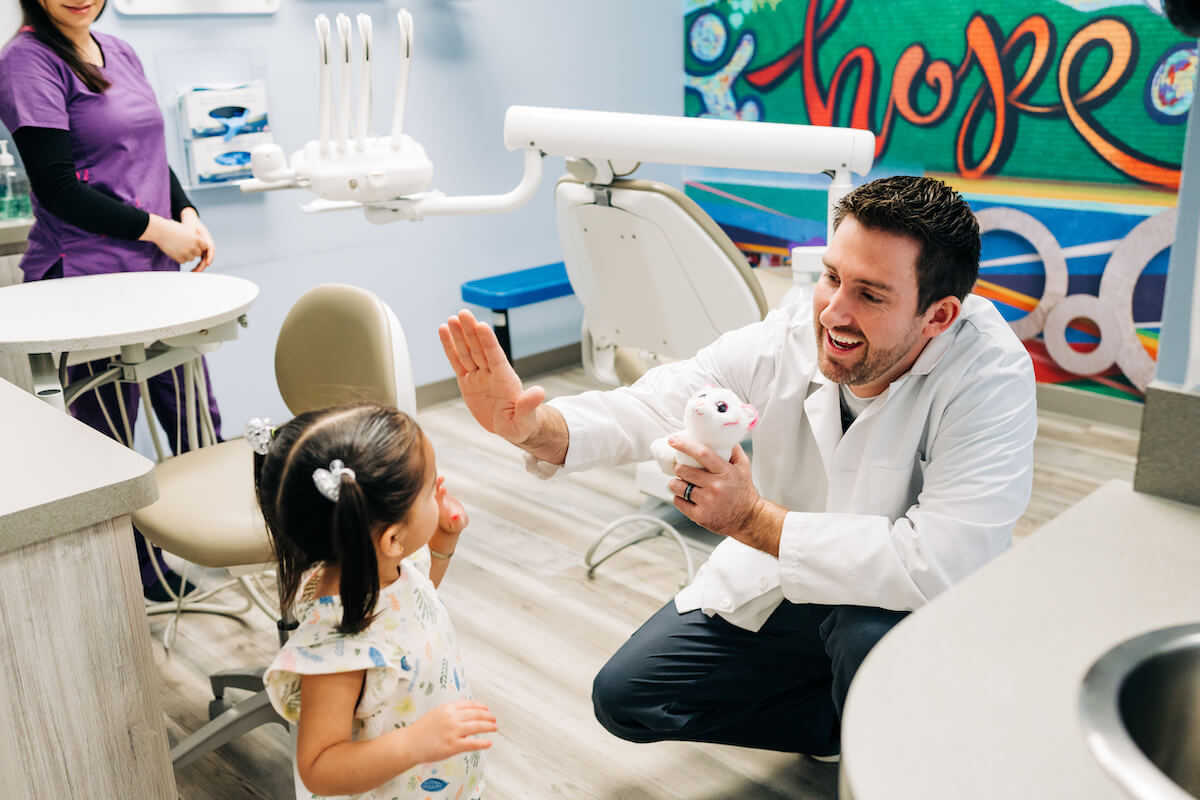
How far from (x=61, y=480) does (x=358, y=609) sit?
0.38 m

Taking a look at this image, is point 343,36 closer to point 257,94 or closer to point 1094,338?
point 257,94

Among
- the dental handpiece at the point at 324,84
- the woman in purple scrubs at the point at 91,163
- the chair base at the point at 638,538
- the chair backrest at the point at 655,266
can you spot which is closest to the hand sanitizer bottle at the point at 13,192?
the woman in purple scrubs at the point at 91,163

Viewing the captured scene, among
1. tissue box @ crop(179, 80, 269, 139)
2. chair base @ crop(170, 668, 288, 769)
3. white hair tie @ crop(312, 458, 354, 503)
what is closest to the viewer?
white hair tie @ crop(312, 458, 354, 503)

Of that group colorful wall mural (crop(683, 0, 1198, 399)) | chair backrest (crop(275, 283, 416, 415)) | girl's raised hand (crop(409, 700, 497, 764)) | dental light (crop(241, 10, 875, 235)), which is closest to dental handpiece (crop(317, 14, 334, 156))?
dental light (crop(241, 10, 875, 235))

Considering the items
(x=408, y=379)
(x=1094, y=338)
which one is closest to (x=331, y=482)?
(x=408, y=379)

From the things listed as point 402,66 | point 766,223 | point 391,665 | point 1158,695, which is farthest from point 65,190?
point 766,223

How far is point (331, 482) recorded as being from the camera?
105 centimetres

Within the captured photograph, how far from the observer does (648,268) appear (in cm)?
226

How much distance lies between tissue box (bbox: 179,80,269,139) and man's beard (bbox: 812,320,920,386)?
2195 mm

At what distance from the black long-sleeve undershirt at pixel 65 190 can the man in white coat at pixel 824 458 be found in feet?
3.64

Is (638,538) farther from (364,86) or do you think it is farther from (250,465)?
(364,86)

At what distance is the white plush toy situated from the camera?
129 cm

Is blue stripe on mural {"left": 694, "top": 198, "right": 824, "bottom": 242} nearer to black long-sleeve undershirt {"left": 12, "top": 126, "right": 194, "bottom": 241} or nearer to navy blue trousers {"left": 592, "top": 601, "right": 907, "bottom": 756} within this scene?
black long-sleeve undershirt {"left": 12, "top": 126, "right": 194, "bottom": 241}

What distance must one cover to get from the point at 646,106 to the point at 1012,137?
1.48 metres
